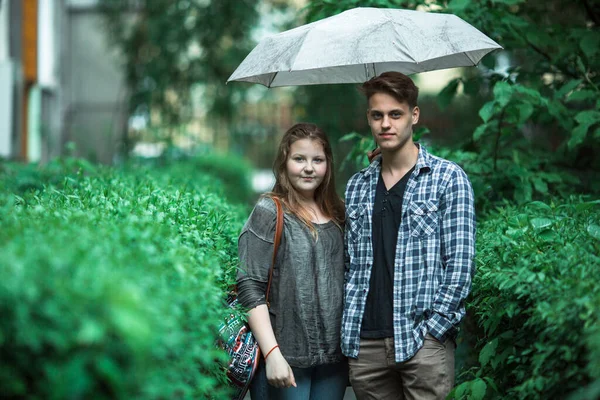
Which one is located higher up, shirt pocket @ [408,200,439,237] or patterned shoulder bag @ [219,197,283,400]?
shirt pocket @ [408,200,439,237]

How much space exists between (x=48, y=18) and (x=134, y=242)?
17.9m

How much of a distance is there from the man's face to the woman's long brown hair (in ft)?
1.12

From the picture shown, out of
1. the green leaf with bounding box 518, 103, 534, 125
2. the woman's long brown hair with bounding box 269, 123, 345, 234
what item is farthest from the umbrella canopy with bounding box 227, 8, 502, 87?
the green leaf with bounding box 518, 103, 534, 125

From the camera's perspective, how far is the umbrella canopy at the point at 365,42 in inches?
141

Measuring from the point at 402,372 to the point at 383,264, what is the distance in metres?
0.49

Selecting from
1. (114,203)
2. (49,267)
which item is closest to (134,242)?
(49,267)

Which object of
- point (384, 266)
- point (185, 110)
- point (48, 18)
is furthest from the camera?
point (48, 18)

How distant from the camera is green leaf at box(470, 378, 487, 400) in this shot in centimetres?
311

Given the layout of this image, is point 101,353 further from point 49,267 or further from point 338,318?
point 338,318

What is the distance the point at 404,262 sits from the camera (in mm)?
3328

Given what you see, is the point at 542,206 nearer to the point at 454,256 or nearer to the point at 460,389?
the point at 454,256

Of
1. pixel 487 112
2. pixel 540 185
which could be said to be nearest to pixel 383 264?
pixel 487 112

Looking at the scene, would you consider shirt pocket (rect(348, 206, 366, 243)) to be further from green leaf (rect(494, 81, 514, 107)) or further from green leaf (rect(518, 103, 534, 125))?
green leaf (rect(518, 103, 534, 125))

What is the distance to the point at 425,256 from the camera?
331cm
